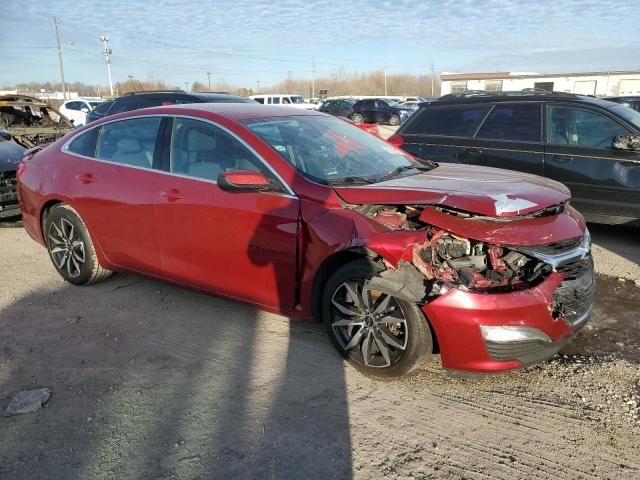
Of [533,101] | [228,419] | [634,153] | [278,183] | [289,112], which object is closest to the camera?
[228,419]

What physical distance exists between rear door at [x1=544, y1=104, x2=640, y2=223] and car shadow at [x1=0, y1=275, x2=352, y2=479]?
152 inches

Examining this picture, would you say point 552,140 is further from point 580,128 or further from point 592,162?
point 592,162

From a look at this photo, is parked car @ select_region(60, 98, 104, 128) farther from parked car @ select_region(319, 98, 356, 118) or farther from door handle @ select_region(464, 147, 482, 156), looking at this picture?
door handle @ select_region(464, 147, 482, 156)

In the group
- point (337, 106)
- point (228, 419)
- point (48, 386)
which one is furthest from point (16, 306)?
point (337, 106)

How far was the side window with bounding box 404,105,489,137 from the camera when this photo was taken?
6785 millimetres

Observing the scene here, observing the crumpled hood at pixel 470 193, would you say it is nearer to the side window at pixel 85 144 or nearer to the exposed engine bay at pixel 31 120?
the side window at pixel 85 144

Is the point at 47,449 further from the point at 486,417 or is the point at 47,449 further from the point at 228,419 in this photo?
the point at 486,417

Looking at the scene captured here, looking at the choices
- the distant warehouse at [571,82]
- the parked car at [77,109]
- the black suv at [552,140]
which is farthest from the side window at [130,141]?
the distant warehouse at [571,82]

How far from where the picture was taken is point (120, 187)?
14.0 ft

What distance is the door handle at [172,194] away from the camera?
3.90 m

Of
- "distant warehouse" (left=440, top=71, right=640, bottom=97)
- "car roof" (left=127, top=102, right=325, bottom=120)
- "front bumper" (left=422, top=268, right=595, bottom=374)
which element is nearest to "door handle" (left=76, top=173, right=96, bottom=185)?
"car roof" (left=127, top=102, right=325, bottom=120)

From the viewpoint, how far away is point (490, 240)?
9.73 feet

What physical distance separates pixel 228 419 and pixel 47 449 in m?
0.92

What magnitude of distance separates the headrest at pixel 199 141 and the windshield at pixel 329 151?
302 mm
